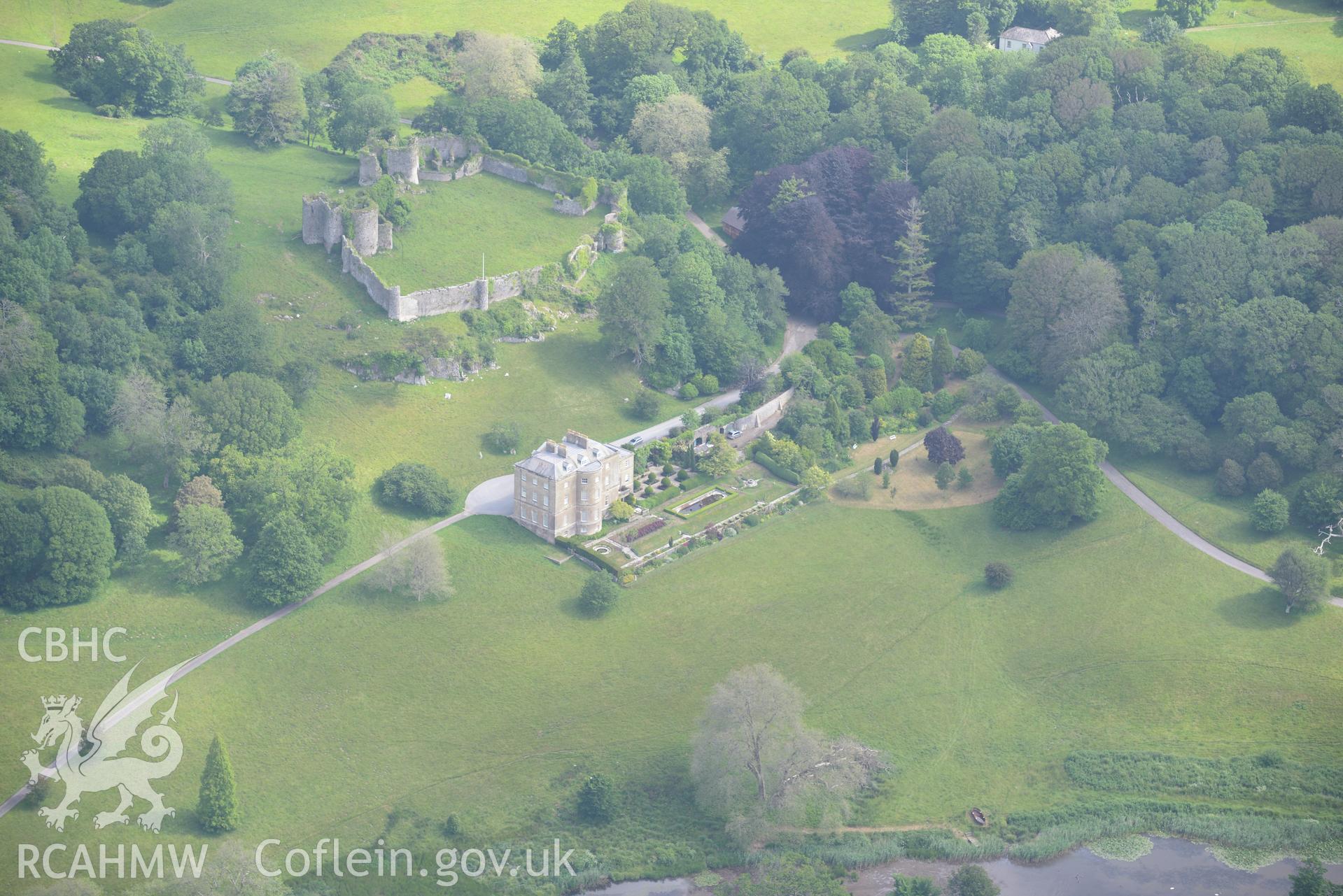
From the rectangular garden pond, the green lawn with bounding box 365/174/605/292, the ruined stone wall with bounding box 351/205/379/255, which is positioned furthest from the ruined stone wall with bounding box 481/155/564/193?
the rectangular garden pond

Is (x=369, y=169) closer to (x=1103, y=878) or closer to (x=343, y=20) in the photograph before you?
(x=343, y=20)

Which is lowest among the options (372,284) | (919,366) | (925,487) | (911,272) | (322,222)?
(925,487)

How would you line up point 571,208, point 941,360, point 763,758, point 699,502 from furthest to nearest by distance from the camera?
point 571,208 < point 941,360 < point 699,502 < point 763,758

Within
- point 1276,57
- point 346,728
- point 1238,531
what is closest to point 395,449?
point 346,728

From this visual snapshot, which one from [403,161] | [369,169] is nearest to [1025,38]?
[403,161]

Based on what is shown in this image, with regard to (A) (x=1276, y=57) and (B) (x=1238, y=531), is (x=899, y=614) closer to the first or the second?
(B) (x=1238, y=531)

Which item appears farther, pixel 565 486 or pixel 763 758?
pixel 565 486
